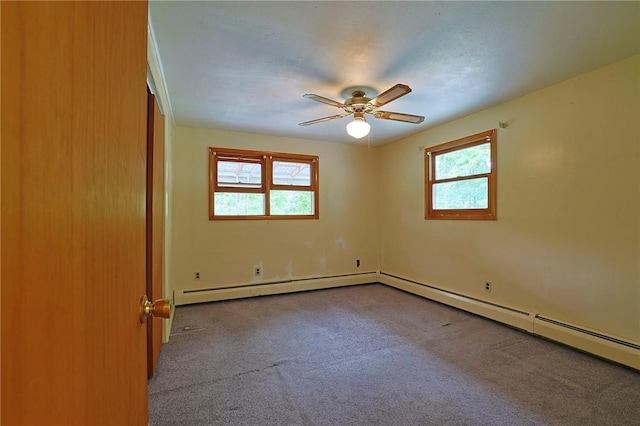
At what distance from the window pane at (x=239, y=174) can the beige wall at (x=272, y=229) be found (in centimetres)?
23

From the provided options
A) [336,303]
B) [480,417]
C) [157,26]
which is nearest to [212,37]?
[157,26]

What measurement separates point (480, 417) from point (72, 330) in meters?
2.11

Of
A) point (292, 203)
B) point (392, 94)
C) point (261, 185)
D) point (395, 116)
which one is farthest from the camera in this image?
point (292, 203)

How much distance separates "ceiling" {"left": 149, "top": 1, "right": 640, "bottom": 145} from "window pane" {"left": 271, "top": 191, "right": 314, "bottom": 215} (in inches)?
63.2

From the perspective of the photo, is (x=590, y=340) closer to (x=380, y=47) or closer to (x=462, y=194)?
(x=462, y=194)

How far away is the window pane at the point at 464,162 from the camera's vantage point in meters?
3.55

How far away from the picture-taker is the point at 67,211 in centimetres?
44

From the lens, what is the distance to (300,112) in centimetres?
347

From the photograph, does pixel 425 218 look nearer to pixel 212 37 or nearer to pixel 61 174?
pixel 212 37

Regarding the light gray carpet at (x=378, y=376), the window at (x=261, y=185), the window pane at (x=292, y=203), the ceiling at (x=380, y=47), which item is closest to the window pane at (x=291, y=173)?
the window at (x=261, y=185)

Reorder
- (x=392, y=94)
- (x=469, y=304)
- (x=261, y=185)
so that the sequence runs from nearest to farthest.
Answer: (x=392, y=94)
(x=469, y=304)
(x=261, y=185)

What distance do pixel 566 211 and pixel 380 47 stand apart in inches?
87.4

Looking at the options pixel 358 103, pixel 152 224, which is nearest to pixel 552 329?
pixel 358 103

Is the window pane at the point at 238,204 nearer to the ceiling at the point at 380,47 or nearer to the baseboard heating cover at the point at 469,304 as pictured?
the ceiling at the point at 380,47
